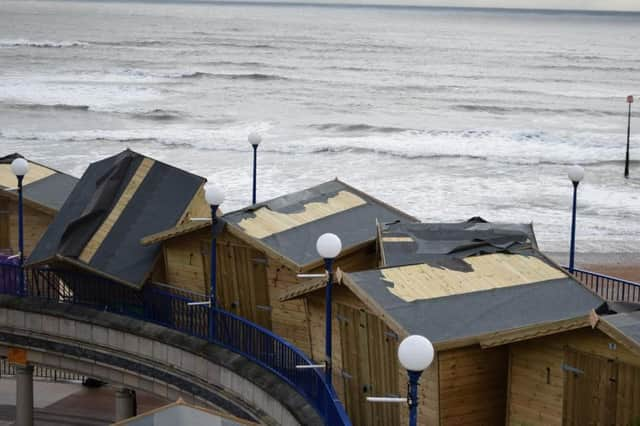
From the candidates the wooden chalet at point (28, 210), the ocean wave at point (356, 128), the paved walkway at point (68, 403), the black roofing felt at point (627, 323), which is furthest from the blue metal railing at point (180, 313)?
the ocean wave at point (356, 128)

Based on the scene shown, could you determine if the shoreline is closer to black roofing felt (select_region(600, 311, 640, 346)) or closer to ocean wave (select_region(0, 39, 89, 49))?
black roofing felt (select_region(600, 311, 640, 346))

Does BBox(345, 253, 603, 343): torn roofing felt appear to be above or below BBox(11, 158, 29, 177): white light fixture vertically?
below

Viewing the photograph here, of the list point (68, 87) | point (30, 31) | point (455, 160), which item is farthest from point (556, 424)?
point (30, 31)

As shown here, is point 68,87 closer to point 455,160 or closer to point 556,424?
point 455,160

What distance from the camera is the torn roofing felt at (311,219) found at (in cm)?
1723

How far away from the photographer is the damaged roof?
70.2 feet

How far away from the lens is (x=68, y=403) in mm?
22484

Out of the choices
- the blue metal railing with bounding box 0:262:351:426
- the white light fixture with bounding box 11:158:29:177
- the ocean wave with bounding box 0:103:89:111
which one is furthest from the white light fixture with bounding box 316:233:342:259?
the ocean wave with bounding box 0:103:89:111

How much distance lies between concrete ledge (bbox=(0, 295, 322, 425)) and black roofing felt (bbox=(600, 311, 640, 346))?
441cm

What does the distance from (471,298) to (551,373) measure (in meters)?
1.50

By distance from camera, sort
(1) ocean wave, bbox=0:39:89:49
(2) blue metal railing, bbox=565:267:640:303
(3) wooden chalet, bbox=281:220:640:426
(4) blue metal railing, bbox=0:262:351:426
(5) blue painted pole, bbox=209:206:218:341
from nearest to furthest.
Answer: (3) wooden chalet, bbox=281:220:640:426, (4) blue metal railing, bbox=0:262:351:426, (5) blue painted pole, bbox=209:206:218:341, (2) blue metal railing, bbox=565:267:640:303, (1) ocean wave, bbox=0:39:89:49

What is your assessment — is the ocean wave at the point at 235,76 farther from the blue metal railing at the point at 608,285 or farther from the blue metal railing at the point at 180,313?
the blue metal railing at the point at 180,313

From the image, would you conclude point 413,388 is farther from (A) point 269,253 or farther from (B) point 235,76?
(B) point 235,76

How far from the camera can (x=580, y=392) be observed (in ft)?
40.8
